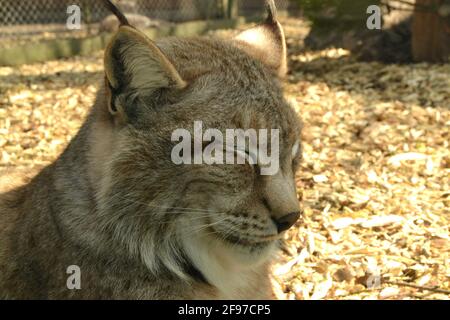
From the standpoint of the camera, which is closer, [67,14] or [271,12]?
[271,12]

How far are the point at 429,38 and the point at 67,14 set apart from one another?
5347 millimetres

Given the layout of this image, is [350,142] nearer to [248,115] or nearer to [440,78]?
[440,78]

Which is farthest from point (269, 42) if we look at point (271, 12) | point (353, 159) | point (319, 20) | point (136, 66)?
point (319, 20)

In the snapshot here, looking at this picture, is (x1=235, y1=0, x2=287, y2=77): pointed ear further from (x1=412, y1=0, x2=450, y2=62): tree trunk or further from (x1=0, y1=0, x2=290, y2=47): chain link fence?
(x1=0, y1=0, x2=290, y2=47): chain link fence

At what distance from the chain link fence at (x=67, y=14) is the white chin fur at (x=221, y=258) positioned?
24.9 ft

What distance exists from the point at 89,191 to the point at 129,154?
10.2 inches

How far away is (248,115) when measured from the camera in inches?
103

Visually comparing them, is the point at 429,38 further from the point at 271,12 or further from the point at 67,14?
the point at 271,12

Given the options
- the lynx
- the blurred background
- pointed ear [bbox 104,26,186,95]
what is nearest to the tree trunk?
the blurred background

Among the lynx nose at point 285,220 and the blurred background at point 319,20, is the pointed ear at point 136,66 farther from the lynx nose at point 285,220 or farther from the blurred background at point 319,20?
the blurred background at point 319,20

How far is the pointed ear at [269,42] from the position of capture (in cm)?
312

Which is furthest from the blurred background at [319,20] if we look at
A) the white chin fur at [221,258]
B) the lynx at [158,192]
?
the white chin fur at [221,258]

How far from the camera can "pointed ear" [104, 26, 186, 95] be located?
2.42m

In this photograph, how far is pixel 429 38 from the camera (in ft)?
26.8
